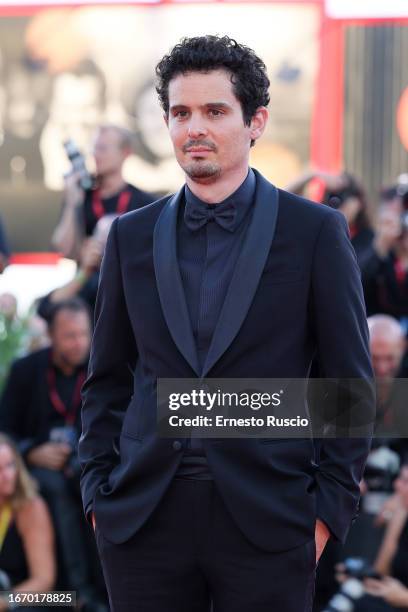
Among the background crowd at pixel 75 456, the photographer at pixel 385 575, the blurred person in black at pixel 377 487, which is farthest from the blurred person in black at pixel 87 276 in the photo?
the photographer at pixel 385 575

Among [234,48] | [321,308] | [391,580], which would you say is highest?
[234,48]

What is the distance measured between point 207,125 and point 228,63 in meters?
0.15

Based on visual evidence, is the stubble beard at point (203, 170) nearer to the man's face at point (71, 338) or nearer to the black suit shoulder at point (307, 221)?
the black suit shoulder at point (307, 221)

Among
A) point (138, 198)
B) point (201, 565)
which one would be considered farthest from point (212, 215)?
point (138, 198)

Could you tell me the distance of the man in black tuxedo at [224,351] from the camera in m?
2.56

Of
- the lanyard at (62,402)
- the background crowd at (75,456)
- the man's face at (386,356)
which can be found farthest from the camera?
the lanyard at (62,402)

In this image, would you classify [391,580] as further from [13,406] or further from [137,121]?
[137,121]

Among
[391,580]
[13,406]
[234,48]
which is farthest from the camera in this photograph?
[13,406]

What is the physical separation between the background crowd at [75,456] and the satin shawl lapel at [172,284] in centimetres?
227

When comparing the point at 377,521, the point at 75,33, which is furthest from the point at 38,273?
the point at 377,521

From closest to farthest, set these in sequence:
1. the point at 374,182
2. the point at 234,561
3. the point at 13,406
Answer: the point at 234,561
the point at 13,406
the point at 374,182

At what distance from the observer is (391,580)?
16.0 ft

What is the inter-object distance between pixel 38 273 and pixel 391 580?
163 inches

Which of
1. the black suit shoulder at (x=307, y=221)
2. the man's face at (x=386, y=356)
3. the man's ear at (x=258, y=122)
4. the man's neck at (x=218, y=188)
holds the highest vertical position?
the man's ear at (x=258, y=122)
